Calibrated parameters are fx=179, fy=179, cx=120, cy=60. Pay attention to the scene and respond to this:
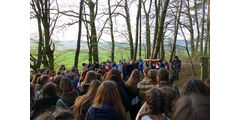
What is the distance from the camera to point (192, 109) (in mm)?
1823

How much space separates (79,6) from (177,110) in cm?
1456

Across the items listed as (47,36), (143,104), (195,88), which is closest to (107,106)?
(143,104)

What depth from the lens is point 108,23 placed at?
68.2 ft

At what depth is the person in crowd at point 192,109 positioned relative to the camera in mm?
1753

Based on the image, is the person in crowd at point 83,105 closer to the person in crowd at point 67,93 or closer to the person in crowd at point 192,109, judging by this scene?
the person in crowd at point 67,93

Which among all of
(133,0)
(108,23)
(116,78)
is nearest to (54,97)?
(116,78)

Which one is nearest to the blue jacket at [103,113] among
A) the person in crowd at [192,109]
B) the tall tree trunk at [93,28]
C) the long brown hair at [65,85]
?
the person in crowd at [192,109]

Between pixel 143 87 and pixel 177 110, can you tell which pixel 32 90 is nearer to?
pixel 143 87

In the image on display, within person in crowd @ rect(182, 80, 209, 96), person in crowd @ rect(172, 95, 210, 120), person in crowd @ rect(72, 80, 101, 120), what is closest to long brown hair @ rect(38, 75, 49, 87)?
person in crowd @ rect(72, 80, 101, 120)

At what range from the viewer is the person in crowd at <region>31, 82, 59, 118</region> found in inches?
118

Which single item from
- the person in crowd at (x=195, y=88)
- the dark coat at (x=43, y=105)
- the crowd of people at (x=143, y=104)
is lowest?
the dark coat at (x=43, y=105)

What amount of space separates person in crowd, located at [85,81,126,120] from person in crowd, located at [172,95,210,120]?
832mm

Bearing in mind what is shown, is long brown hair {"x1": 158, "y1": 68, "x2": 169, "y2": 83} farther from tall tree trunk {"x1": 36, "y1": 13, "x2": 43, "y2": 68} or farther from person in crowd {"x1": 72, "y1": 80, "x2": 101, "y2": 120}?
tall tree trunk {"x1": 36, "y1": 13, "x2": 43, "y2": 68}

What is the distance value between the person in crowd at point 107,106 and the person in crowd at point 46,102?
925mm
